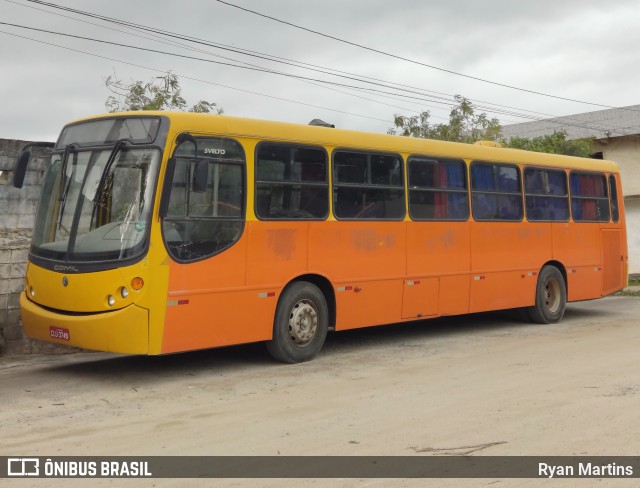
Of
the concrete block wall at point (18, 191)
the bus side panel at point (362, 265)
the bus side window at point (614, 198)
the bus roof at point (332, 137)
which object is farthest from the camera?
the bus side window at point (614, 198)

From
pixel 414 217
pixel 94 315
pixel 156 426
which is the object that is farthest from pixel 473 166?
pixel 156 426

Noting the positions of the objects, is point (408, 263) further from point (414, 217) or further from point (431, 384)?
point (431, 384)

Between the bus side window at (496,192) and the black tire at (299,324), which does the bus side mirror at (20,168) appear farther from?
the bus side window at (496,192)

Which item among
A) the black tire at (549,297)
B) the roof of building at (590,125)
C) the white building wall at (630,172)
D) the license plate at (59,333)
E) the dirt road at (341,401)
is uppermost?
the roof of building at (590,125)

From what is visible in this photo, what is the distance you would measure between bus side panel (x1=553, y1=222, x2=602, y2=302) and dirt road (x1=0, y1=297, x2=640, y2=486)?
2926 millimetres

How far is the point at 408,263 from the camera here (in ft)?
36.2

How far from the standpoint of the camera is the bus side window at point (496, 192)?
12.4m

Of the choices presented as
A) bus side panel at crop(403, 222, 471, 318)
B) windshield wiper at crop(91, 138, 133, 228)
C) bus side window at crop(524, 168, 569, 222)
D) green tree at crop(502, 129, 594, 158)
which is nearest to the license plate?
windshield wiper at crop(91, 138, 133, 228)

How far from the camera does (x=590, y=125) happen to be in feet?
104

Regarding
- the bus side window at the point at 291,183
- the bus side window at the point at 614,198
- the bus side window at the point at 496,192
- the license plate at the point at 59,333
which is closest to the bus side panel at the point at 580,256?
the bus side window at the point at 614,198

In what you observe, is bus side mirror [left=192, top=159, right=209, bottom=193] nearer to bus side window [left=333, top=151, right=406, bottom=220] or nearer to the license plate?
the license plate

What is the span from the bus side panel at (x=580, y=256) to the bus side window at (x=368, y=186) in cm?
442

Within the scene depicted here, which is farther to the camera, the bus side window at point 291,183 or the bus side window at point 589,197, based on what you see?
the bus side window at point 589,197

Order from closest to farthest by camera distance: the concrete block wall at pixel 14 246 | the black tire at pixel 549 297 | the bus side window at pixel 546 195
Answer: the concrete block wall at pixel 14 246, the bus side window at pixel 546 195, the black tire at pixel 549 297
